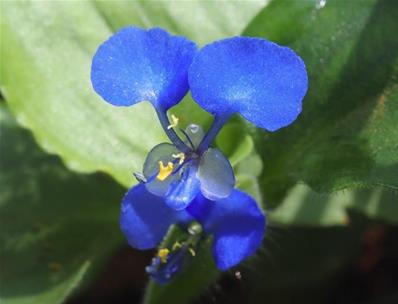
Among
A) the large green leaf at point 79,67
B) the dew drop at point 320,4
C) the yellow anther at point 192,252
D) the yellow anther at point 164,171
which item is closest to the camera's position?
the yellow anther at point 164,171

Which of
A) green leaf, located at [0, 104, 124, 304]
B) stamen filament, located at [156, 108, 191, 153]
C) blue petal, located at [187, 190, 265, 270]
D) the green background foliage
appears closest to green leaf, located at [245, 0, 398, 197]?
the green background foliage

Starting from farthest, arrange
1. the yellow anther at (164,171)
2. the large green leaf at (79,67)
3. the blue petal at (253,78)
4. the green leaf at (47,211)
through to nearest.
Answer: the green leaf at (47,211) < the large green leaf at (79,67) < the yellow anther at (164,171) < the blue petal at (253,78)

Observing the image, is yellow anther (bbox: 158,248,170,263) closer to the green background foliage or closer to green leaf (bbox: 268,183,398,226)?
the green background foliage

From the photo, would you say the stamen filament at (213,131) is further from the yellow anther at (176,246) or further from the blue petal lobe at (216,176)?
the yellow anther at (176,246)

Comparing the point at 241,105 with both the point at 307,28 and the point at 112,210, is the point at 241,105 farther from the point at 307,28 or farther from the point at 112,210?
the point at 112,210

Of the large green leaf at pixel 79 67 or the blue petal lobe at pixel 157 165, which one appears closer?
the blue petal lobe at pixel 157 165

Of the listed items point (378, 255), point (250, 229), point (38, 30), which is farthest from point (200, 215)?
point (378, 255)

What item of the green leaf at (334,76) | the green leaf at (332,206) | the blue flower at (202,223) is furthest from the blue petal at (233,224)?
the green leaf at (332,206)

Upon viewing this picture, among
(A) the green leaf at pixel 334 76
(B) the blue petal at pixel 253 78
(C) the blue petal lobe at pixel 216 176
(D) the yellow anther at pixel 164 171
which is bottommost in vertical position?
(A) the green leaf at pixel 334 76

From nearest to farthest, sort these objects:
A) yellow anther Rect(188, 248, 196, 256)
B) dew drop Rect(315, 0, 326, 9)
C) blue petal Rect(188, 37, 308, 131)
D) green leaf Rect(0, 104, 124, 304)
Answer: blue petal Rect(188, 37, 308, 131) → yellow anther Rect(188, 248, 196, 256) → dew drop Rect(315, 0, 326, 9) → green leaf Rect(0, 104, 124, 304)
